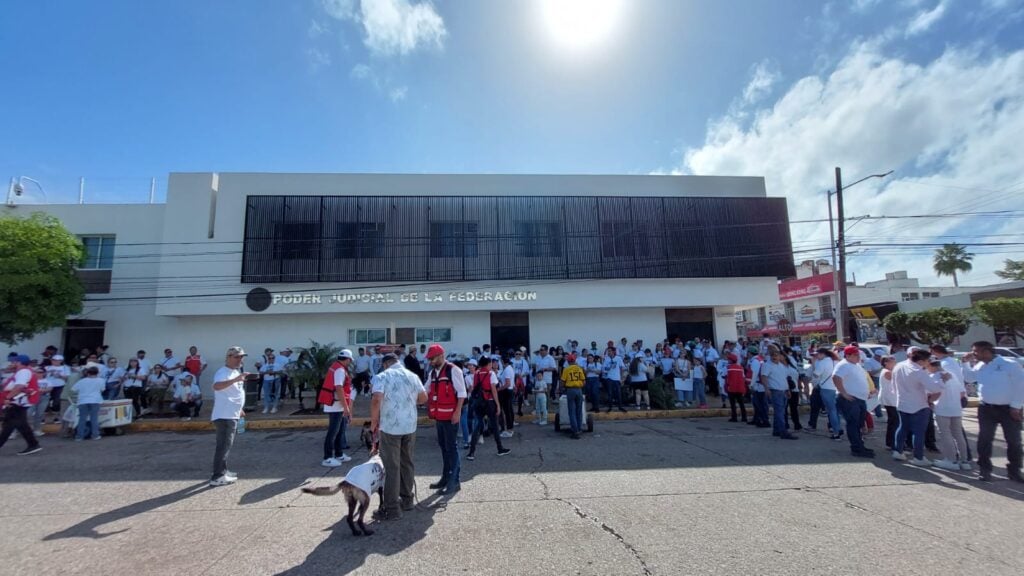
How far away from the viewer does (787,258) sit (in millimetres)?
20391

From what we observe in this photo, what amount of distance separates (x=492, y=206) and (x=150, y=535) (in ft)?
55.3

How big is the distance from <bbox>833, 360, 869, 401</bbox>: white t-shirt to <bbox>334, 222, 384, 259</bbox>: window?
1622 cm

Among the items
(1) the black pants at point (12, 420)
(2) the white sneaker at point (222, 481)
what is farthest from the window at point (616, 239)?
(1) the black pants at point (12, 420)

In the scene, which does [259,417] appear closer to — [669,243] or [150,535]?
[150,535]

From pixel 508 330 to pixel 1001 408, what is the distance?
51.0 ft

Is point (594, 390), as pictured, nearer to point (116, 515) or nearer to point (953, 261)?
point (116, 515)

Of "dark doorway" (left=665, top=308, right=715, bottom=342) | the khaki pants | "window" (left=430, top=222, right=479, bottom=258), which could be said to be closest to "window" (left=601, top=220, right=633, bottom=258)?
"dark doorway" (left=665, top=308, right=715, bottom=342)

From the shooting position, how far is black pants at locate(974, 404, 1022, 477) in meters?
6.00

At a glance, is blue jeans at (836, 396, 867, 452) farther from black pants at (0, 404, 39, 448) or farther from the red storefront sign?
the red storefront sign

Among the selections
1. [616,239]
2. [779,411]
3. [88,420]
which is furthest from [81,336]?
[779,411]

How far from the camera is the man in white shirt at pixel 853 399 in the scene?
24.3 ft

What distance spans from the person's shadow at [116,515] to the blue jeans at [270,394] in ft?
24.8

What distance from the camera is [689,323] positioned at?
21375mm

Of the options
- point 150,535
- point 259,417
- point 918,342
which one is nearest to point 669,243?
point 259,417
